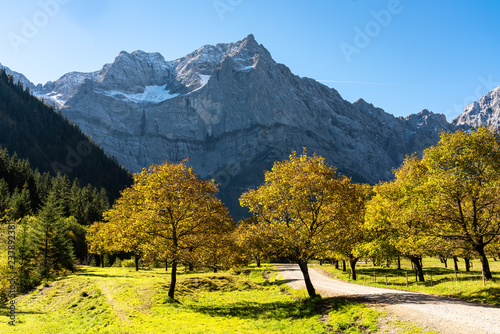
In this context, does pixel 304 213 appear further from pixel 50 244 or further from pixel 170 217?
pixel 50 244

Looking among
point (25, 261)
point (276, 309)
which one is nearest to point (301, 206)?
point (276, 309)

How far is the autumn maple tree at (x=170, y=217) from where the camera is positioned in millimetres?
27547

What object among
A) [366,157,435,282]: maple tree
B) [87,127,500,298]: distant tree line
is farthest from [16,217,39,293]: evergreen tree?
[366,157,435,282]: maple tree

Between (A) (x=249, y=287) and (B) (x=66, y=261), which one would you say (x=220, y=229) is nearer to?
(A) (x=249, y=287)

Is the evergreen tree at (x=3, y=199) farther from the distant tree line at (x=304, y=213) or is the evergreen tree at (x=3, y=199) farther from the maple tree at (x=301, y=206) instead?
the maple tree at (x=301, y=206)

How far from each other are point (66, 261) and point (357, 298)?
52.8 m

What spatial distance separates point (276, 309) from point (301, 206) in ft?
31.0

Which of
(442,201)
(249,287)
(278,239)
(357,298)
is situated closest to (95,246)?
(249,287)

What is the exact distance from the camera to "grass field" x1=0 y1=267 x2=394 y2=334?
20672 millimetres

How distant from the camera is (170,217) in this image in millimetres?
29078

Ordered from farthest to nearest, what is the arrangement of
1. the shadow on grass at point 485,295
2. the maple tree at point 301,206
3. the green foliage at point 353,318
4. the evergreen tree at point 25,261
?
the evergreen tree at point 25,261, the maple tree at point 301,206, the shadow on grass at point 485,295, the green foliage at point 353,318

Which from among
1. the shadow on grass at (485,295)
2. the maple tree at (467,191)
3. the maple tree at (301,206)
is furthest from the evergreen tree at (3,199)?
the shadow on grass at (485,295)

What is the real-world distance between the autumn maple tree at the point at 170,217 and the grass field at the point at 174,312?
4483 millimetres

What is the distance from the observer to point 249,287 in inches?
1722
